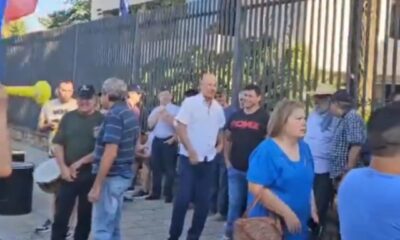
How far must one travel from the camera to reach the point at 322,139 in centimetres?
809

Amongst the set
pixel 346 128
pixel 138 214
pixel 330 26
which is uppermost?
pixel 330 26

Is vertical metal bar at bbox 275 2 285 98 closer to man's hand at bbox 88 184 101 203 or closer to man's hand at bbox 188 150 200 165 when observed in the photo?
man's hand at bbox 188 150 200 165

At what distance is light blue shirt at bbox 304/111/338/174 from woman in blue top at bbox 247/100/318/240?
2.71 meters

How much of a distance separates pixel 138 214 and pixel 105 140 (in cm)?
406

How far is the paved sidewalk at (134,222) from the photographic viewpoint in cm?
906

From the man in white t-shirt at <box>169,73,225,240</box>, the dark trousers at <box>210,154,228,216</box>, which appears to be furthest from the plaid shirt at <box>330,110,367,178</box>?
the dark trousers at <box>210,154,228,216</box>

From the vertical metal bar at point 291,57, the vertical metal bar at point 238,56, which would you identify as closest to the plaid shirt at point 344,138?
the vertical metal bar at point 291,57

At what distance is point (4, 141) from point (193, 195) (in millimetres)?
5570

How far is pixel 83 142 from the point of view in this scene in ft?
23.9

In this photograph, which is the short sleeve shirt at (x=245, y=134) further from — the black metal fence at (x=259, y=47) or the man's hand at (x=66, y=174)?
the man's hand at (x=66, y=174)

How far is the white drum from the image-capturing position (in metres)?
7.84

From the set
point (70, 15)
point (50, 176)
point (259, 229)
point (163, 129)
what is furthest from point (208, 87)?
point (70, 15)

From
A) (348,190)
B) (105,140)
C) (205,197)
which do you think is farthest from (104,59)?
(348,190)

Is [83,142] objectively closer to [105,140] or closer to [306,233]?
[105,140]
